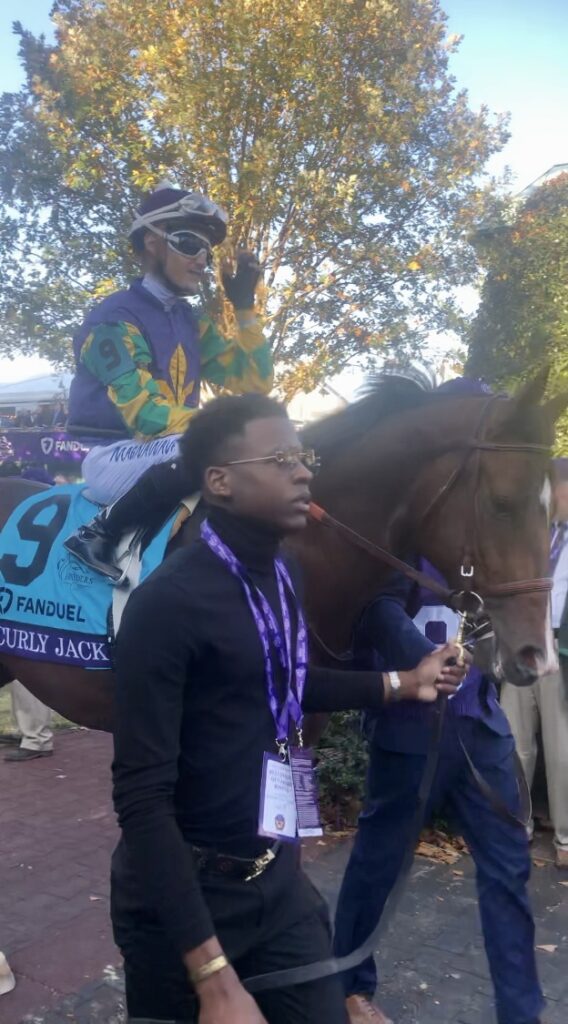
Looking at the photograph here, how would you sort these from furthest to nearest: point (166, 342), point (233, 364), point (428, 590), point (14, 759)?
point (14, 759) → point (233, 364) → point (166, 342) → point (428, 590)

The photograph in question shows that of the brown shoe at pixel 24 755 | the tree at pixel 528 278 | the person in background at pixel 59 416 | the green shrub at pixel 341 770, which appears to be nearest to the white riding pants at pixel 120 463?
the green shrub at pixel 341 770

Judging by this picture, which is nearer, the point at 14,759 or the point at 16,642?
the point at 16,642

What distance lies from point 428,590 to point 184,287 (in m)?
1.62

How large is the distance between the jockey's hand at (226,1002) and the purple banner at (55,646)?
5.88ft

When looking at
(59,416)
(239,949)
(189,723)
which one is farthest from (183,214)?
(59,416)

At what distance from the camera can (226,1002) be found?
1643mm

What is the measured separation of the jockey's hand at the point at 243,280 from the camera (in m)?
3.67

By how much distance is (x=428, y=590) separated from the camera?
310cm

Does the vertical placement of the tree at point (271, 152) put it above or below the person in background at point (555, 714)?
above

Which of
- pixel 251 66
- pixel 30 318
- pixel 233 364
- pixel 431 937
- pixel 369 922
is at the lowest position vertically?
Answer: pixel 431 937

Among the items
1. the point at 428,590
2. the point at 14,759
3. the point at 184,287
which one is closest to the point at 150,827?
the point at 428,590

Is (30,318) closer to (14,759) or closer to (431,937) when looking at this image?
(14,759)

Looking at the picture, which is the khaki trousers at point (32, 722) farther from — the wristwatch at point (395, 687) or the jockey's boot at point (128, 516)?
the wristwatch at point (395, 687)

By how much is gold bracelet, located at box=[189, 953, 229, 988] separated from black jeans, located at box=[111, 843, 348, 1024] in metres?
0.15
